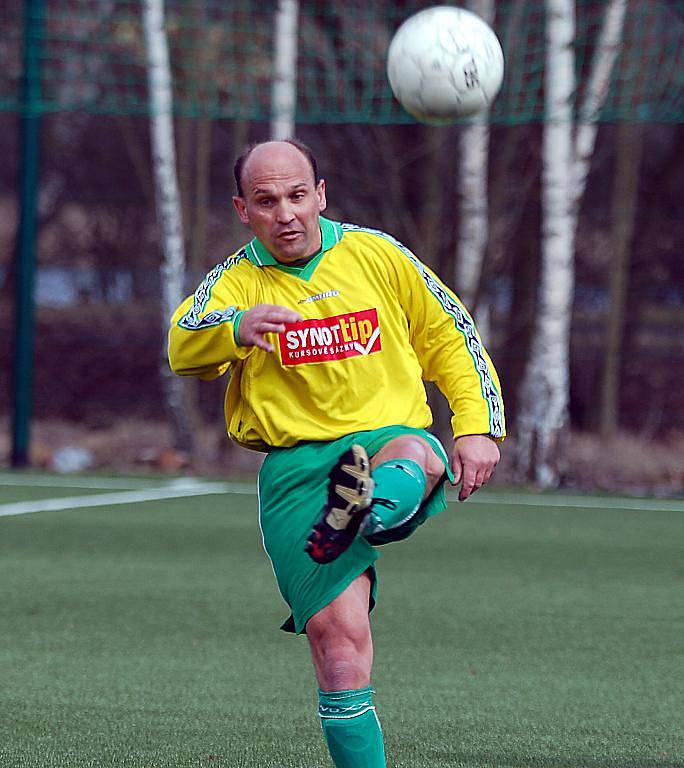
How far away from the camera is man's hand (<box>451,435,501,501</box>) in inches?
151

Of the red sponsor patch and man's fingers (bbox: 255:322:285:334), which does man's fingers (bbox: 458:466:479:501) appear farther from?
man's fingers (bbox: 255:322:285:334)

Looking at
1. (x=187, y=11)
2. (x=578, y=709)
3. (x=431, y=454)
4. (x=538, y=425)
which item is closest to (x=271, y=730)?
(x=578, y=709)

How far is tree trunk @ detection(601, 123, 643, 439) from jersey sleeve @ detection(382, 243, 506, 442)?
1141 cm

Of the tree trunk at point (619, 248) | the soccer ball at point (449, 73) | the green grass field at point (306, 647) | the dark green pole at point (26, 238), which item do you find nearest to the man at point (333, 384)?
the green grass field at point (306, 647)

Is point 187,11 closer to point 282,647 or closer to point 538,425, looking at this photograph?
point 538,425

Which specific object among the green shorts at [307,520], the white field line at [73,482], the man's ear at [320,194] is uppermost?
the man's ear at [320,194]

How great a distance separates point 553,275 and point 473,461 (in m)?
8.38

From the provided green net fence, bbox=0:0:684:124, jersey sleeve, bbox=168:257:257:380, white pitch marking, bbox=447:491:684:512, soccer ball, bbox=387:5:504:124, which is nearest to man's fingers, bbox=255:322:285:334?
jersey sleeve, bbox=168:257:257:380

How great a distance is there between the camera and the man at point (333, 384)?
3766mm

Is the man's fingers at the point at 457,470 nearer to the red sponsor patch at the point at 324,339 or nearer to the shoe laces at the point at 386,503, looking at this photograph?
the shoe laces at the point at 386,503

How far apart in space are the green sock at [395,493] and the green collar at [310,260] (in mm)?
589

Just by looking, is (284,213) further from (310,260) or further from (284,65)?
(284,65)

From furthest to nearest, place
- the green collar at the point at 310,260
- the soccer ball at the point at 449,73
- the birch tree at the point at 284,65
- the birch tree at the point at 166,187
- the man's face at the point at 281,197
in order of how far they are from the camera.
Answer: the birch tree at the point at 166,187 → the birch tree at the point at 284,65 → the soccer ball at the point at 449,73 → the green collar at the point at 310,260 → the man's face at the point at 281,197

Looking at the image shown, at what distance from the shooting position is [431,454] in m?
3.89
